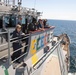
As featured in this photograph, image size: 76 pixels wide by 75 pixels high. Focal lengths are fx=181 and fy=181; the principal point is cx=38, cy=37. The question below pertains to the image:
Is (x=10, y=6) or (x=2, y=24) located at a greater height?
(x=10, y=6)

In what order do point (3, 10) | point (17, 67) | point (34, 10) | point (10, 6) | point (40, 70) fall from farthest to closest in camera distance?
point (34, 10)
point (10, 6)
point (3, 10)
point (40, 70)
point (17, 67)

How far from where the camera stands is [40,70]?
835 cm

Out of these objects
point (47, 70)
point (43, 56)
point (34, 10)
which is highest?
point (34, 10)

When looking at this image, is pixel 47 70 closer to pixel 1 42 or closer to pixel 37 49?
pixel 37 49

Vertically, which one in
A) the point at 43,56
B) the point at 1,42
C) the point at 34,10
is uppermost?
the point at 34,10

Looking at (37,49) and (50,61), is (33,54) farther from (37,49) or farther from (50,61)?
(50,61)

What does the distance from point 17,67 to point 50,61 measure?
428 cm

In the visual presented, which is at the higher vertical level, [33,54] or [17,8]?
[17,8]

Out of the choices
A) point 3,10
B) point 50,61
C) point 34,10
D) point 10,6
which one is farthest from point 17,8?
point 50,61

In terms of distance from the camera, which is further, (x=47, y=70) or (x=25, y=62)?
(x=47, y=70)

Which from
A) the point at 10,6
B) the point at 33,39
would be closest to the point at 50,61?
the point at 33,39

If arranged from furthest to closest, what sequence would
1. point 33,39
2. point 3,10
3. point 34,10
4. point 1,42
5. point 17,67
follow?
point 34,10, point 3,10, point 33,39, point 1,42, point 17,67

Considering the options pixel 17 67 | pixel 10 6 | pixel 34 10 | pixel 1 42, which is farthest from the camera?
pixel 34 10

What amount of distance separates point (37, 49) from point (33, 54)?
0.64 metres
